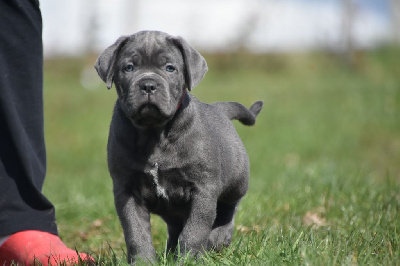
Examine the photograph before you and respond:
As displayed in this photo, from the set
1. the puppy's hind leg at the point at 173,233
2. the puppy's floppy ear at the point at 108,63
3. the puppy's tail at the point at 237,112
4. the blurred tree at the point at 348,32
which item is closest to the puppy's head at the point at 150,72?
the puppy's floppy ear at the point at 108,63

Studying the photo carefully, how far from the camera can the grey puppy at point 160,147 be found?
9.87ft

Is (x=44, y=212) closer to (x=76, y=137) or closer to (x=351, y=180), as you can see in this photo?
(x=351, y=180)

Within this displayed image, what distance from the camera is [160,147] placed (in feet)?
10.0

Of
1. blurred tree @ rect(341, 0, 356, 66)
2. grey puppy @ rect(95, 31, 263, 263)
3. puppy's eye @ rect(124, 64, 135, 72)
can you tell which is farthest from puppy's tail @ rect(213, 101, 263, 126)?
blurred tree @ rect(341, 0, 356, 66)

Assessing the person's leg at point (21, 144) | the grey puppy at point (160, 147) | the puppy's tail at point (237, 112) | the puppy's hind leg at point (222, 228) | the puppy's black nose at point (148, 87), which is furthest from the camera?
the person's leg at point (21, 144)

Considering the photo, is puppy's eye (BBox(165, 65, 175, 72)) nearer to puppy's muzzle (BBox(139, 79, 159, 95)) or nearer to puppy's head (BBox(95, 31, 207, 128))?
puppy's head (BBox(95, 31, 207, 128))

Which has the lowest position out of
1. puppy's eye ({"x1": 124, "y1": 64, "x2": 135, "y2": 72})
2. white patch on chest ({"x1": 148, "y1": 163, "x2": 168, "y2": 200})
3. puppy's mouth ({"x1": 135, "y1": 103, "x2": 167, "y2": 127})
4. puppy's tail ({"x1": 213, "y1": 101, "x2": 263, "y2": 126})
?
white patch on chest ({"x1": 148, "y1": 163, "x2": 168, "y2": 200})

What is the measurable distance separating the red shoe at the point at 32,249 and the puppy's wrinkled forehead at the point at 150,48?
45.5 inches

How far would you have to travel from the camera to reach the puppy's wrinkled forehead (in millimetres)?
3025

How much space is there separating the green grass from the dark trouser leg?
0.53 m

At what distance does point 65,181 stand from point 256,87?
626cm

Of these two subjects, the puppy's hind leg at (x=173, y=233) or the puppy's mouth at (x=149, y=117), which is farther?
the puppy's hind leg at (x=173, y=233)

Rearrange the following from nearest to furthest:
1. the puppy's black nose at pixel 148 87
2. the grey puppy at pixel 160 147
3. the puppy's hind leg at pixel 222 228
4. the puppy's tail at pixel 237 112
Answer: the puppy's black nose at pixel 148 87
the grey puppy at pixel 160 147
the puppy's hind leg at pixel 222 228
the puppy's tail at pixel 237 112

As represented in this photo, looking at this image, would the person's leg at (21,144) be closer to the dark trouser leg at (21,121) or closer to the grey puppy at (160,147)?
the dark trouser leg at (21,121)
